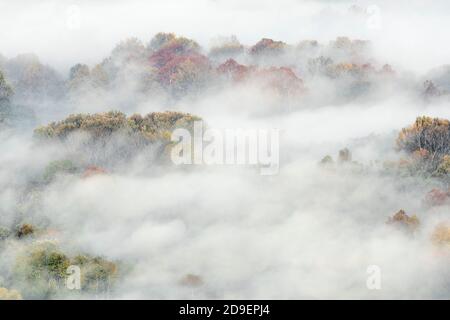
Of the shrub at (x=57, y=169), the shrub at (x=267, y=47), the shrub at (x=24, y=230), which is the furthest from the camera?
the shrub at (x=267, y=47)

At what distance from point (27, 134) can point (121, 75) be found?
24020 millimetres

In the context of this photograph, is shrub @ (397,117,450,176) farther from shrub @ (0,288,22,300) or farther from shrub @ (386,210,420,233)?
shrub @ (0,288,22,300)

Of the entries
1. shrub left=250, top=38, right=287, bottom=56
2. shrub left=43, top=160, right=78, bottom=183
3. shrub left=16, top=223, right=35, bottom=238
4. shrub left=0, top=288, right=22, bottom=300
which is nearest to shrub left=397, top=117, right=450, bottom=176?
shrub left=43, top=160, right=78, bottom=183

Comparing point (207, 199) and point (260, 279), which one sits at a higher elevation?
point (207, 199)

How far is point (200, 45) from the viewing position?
365 feet

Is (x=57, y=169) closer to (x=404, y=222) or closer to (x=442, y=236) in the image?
(x=404, y=222)

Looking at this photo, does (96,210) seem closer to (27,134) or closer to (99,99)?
(27,134)

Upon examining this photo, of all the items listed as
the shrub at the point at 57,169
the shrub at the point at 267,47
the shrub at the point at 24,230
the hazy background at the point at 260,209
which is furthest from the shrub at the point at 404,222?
the shrub at the point at 267,47

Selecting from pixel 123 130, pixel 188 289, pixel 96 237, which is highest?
pixel 123 130

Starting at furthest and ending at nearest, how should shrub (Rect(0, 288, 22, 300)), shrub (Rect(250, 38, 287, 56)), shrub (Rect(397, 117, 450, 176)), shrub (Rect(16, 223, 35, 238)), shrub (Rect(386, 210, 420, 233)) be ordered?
shrub (Rect(250, 38, 287, 56))
shrub (Rect(397, 117, 450, 176))
shrub (Rect(386, 210, 420, 233))
shrub (Rect(16, 223, 35, 238))
shrub (Rect(0, 288, 22, 300))

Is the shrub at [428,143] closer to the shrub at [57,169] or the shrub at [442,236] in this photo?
the shrub at [442,236]

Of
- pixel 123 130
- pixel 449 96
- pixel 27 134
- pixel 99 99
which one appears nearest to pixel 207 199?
pixel 123 130

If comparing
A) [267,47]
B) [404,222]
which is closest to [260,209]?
[404,222]

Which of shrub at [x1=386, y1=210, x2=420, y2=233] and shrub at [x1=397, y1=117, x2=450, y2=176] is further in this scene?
shrub at [x1=397, y1=117, x2=450, y2=176]
